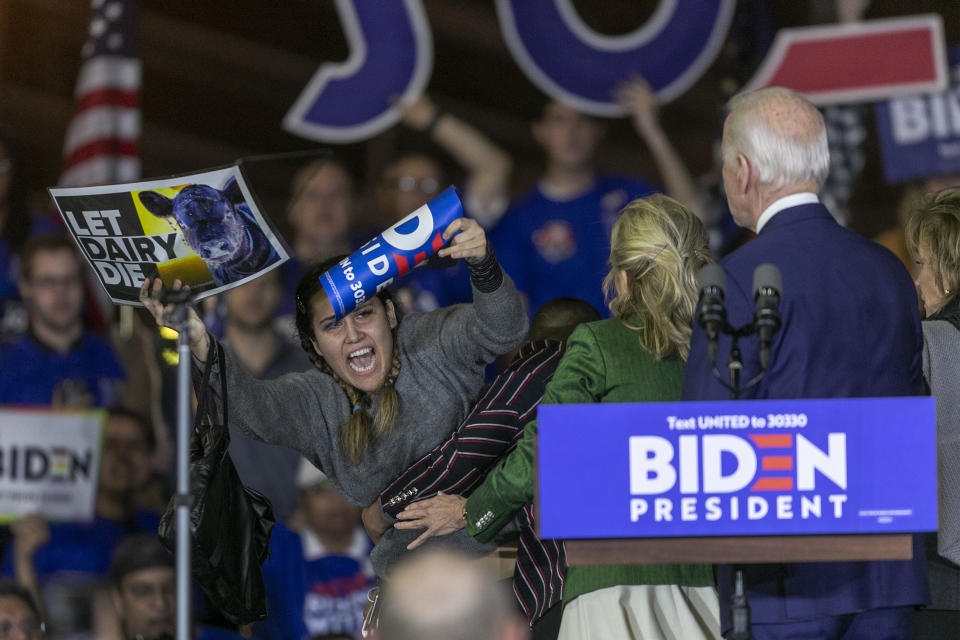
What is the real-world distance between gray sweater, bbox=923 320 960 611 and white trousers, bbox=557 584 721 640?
542 millimetres

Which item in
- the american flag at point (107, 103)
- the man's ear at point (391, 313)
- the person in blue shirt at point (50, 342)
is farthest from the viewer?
the american flag at point (107, 103)

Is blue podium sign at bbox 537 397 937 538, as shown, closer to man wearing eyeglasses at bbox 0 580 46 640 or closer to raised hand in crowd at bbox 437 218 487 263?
raised hand in crowd at bbox 437 218 487 263

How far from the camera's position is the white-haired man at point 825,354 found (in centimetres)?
275

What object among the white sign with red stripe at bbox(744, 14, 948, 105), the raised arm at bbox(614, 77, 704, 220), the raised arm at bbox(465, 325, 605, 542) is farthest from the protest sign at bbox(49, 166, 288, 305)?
the white sign with red stripe at bbox(744, 14, 948, 105)

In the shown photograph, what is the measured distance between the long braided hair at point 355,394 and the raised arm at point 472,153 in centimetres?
302

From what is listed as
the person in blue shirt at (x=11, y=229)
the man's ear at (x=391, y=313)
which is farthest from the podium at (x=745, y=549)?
the person in blue shirt at (x=11, y=229)

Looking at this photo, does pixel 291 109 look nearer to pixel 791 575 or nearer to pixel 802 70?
pixel 802 70

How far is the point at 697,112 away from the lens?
7098 millimetres

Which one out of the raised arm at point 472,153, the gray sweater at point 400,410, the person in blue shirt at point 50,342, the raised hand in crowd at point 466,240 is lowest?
the gray sweater at point 400,410

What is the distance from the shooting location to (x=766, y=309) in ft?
8.65

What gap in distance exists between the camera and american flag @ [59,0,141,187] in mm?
6746

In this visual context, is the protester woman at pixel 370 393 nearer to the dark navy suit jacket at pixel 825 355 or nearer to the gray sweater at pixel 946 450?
the dark navy suit jacket at pixel 825 355

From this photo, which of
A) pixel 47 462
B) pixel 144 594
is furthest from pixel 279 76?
pixel 144 594

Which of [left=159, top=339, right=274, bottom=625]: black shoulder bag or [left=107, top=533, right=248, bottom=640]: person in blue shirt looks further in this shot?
[left=107, top=533, right=248, bottom=640]: person in blue shirt
